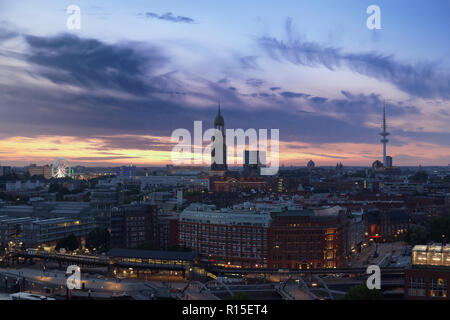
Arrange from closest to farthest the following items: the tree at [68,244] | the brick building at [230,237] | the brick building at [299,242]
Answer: the brick building at [299,242]
the brick building at [230,237]
the tree at [68,244]

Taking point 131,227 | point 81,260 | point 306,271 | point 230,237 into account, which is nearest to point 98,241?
point 131,227

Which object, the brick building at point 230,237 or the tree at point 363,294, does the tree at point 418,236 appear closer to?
the brick building at point 230,237

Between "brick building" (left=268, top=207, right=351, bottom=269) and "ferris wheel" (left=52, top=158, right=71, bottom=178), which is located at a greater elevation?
"ferris wheel" (left=52, top=158, right=71, bottom=178)

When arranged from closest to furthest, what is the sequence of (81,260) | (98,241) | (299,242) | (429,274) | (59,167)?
1. (429,274)
2. (299,242)
3. (81,260)
4. (98,241)
5. (59,167)

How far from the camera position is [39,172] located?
12325cm

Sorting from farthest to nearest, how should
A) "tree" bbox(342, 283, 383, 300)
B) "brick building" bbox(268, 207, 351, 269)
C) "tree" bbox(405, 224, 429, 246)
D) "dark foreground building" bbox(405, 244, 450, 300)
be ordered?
"tree" bbox(405, 224, 429, 246) → "brick building" bbox(268, 207, 351, 269) → "tree" bbox(342, 283, 383, 300) → "dark foreground building" bbox(405, 244, 450, 300)

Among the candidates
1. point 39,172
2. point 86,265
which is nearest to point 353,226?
point 86,265

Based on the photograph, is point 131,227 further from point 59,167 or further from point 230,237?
point 59,167

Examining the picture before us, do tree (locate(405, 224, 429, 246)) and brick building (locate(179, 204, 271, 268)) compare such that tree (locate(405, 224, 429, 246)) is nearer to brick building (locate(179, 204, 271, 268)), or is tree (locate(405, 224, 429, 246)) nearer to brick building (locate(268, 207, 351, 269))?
brick building (locate(268, 207, 351, 269))

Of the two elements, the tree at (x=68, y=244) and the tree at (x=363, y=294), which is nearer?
the tree at (x=363, y=294)

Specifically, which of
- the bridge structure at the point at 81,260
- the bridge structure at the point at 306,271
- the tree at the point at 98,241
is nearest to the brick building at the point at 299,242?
the bridge structure at the point at 306,271

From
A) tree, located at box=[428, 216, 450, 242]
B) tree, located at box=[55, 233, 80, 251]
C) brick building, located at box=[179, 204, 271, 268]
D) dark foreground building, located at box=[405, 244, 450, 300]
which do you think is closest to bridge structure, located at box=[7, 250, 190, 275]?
tree, located at box=[55, 233, 80, 251]

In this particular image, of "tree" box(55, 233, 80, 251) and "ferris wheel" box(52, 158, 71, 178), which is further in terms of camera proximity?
"ferris wheel" box(52, 158, 71, 178)
